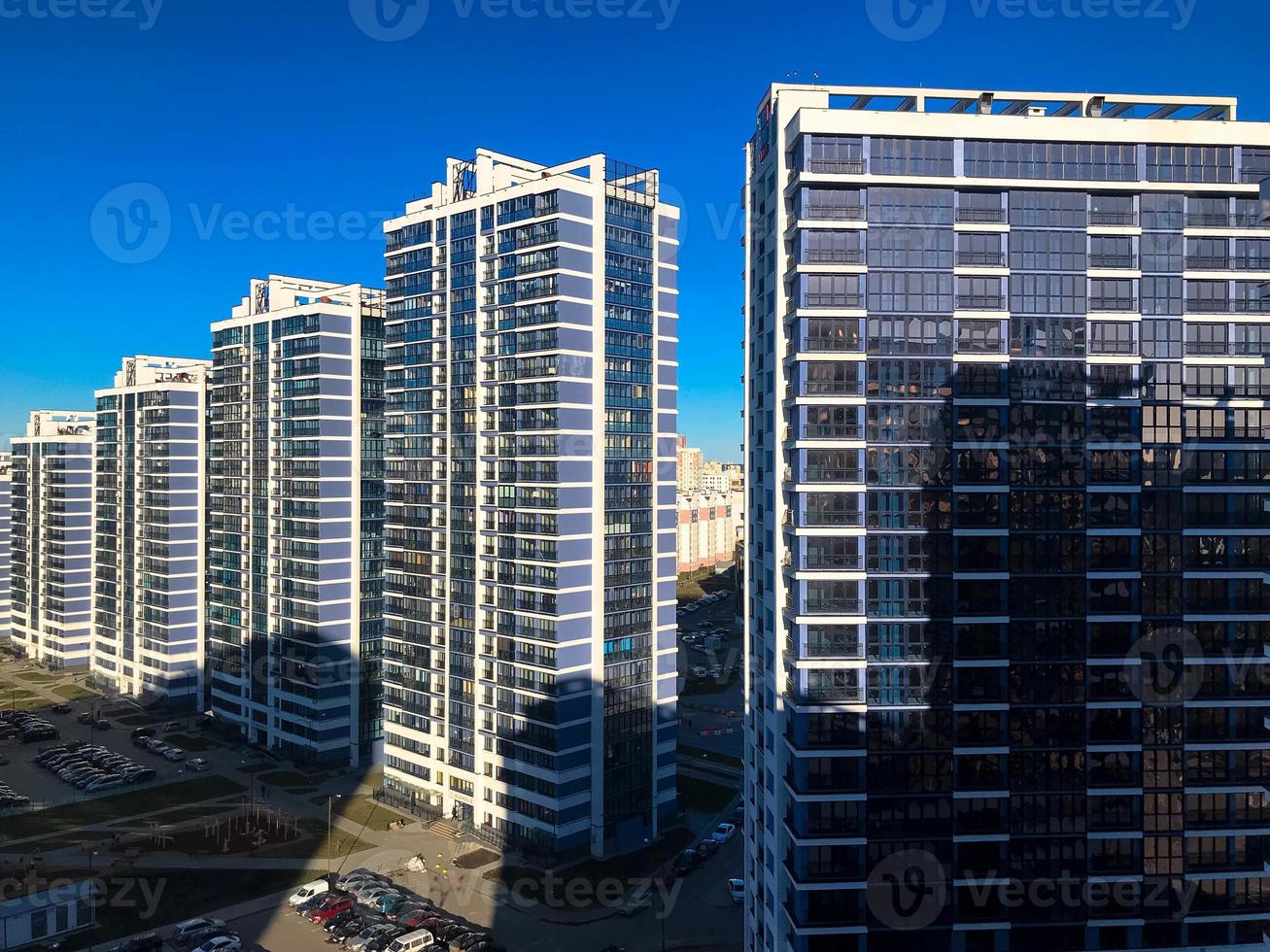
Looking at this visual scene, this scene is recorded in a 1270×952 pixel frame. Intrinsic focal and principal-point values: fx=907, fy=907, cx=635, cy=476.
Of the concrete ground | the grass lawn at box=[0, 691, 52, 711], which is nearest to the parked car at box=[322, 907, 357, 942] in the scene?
the concrete ground

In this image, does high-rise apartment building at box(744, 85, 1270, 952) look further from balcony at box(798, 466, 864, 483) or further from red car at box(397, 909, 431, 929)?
red car at box(397, 909, 431, 929)

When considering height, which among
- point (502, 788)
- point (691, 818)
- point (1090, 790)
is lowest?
point (691, 818)

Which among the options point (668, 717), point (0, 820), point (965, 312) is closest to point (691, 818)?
point (668, 717)

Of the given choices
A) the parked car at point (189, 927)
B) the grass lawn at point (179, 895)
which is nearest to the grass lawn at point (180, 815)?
the grass lawn at point (179, 895)

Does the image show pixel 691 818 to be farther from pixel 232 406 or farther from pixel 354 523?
pixel 232 406

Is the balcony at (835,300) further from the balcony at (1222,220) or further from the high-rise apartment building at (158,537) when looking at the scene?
the high-rise apartment building at (158,537)

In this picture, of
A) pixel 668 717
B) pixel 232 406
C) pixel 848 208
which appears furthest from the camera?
pixel 232 406
